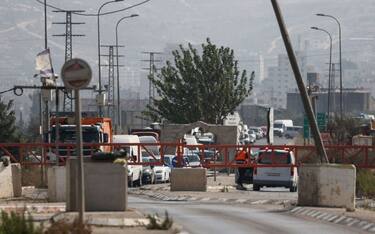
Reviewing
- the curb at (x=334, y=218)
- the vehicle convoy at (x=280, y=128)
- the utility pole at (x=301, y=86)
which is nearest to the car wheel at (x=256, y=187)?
the utility pole at (x=301, y=86)

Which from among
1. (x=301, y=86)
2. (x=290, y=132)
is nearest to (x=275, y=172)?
(x=301, y=86)

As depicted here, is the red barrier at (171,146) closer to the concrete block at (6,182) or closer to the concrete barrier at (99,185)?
the concrete block at (6,182)

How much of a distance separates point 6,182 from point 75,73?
1626 centimetres

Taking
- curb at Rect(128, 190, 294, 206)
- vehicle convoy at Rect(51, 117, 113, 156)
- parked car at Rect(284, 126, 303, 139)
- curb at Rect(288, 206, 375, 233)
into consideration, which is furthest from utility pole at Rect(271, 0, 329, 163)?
parked car at Rect(284, 126, 303, 139)

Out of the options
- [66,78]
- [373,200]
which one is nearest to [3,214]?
[66,78]

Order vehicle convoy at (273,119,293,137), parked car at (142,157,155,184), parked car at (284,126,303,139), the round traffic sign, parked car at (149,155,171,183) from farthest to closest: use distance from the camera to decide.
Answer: vehicle convoy at (273,119,293,137), parked car at (284,126,303,139), parked car at (149,155,171,183), parked car at (142,157,155,184), the round traffic sign

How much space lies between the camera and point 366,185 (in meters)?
42.8

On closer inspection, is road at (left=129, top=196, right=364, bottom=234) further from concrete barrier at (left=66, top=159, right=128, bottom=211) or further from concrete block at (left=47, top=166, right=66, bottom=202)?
concrete block at (left=47, top=166, right=66, bottom=202)

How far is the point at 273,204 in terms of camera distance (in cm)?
3588

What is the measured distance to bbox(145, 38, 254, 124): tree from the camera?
295ft

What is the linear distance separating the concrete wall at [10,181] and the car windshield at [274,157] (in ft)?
43.8

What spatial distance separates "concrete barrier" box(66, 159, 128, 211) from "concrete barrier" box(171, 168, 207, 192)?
18.1 meters

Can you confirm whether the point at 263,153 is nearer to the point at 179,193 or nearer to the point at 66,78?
the point at 179,193

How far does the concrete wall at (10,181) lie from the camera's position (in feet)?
122
